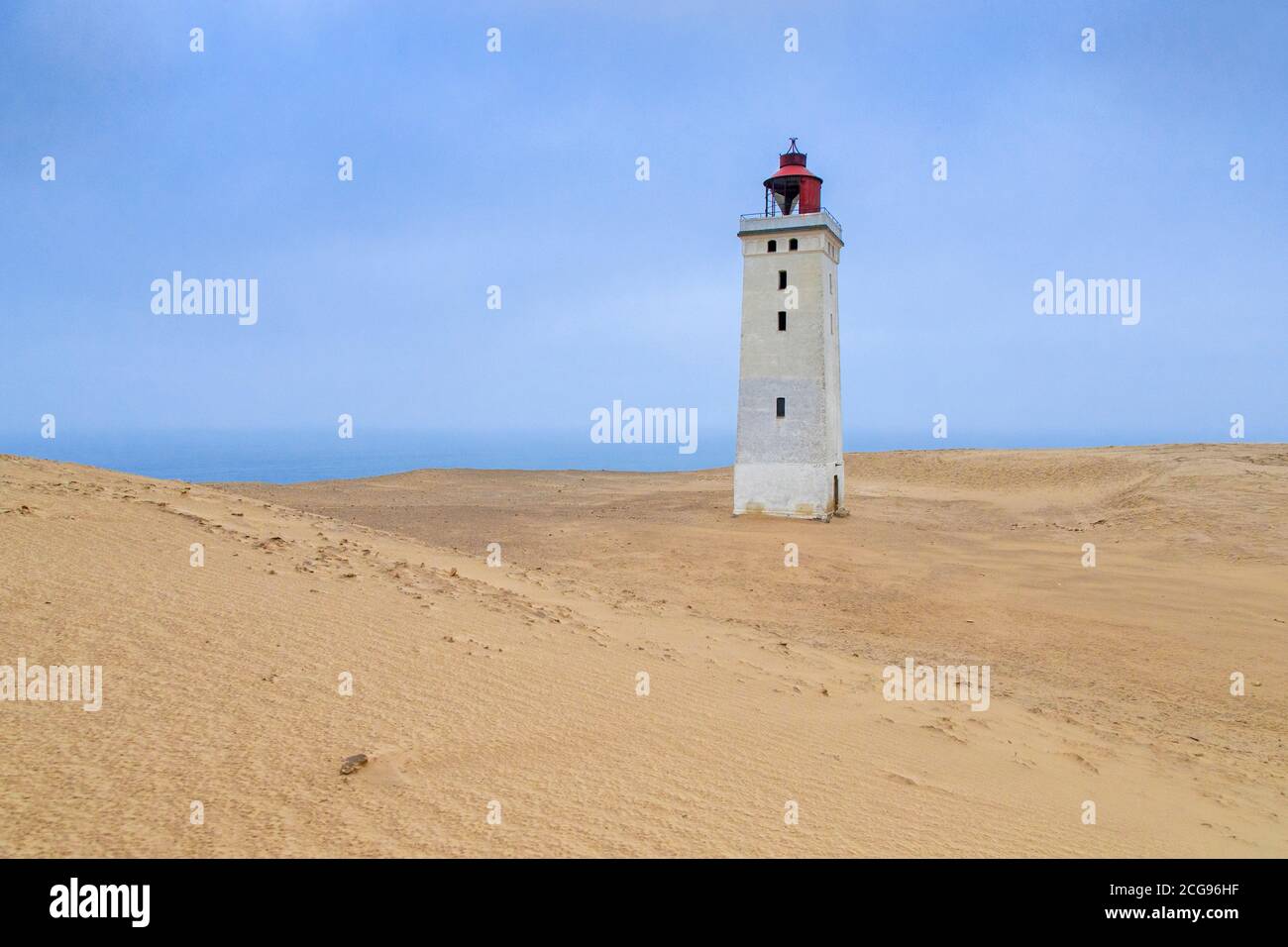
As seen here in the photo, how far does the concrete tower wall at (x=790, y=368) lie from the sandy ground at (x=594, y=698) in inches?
247

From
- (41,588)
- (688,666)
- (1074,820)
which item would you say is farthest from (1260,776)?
(41,588)

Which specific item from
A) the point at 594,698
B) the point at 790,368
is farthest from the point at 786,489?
the point at 594,698

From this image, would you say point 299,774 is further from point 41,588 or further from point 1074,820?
point 1074,820

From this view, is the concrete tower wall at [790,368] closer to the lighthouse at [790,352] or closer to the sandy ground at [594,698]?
the lighthouse at [790,352]

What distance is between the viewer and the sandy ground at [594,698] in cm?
501

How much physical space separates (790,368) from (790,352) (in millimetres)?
517

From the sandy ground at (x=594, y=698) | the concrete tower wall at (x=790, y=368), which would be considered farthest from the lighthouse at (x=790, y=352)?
the sandy ground at (x=594, y=698)

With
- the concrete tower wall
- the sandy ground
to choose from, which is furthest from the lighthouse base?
the sandy ground

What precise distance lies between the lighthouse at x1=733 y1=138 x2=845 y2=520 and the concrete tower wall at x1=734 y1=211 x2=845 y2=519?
33 mm

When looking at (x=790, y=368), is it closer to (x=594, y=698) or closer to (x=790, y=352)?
(x=790, y=352)

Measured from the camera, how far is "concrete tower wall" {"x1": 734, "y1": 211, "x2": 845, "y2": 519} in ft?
86.9

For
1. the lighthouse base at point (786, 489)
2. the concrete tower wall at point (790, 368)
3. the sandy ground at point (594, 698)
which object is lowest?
the sandy ground at point (594, 698)
